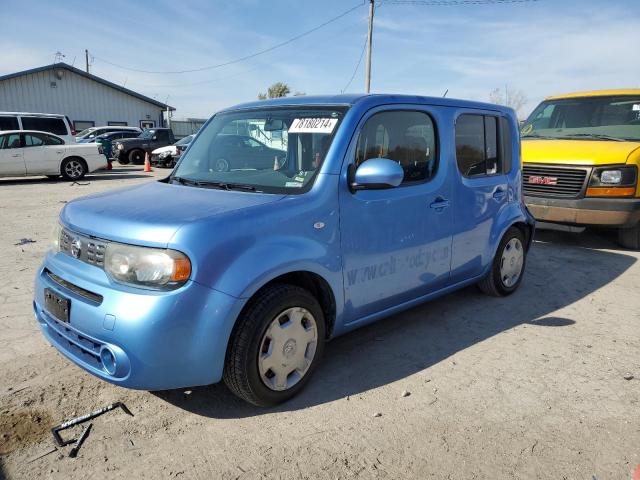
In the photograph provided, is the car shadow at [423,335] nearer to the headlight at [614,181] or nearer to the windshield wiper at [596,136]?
the headlight at [614,181]

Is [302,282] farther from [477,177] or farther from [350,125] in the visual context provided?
[477,177]

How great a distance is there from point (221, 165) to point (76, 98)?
3179 cm

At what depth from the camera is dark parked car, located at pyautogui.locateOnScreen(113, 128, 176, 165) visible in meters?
20.6

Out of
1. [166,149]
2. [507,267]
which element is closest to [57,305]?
[507,267]

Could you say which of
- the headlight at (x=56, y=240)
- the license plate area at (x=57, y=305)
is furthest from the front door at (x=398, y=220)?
the headlight at (x=56, y=240)

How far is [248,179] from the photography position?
317 centimetres

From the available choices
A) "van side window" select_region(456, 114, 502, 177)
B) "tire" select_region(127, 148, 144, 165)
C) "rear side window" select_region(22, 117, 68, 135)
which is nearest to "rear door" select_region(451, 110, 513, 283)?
"van side window" select_region(456, 114, 502, 177)

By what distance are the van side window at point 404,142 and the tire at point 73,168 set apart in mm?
13662

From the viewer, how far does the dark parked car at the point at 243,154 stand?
3254 millimetres

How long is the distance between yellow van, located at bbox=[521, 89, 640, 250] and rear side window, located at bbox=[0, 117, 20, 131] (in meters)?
14.7

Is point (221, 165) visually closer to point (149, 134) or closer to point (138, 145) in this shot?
point (138, 145)

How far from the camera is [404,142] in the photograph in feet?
11.4

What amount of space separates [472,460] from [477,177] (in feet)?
7.91

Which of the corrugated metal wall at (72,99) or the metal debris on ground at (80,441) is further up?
the corrugated metal wall at (72,99)
